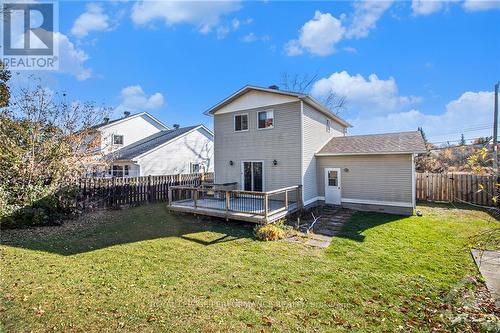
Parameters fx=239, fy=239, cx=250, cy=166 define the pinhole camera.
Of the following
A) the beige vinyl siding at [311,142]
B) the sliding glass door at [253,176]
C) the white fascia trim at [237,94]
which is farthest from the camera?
the sliding glass door at [253,176]

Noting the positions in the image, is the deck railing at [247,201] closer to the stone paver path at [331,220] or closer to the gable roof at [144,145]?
the stone paver path at [331,220]

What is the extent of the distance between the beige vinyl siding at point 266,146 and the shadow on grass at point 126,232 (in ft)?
12.3

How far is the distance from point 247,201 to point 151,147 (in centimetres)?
1251

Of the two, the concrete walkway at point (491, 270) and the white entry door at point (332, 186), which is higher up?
the white entry door at point (332, 186)

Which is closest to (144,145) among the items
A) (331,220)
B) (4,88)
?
(4,88)

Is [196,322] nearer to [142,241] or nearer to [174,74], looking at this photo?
[142,241]

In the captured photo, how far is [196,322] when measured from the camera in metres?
3.88

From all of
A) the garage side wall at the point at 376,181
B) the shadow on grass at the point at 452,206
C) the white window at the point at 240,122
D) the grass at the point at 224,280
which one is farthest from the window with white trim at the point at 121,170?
the shadow on grass at the point at 452,206

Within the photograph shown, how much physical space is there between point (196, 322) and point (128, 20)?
40.6 ft

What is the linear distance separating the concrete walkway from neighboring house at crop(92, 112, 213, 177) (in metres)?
19.4

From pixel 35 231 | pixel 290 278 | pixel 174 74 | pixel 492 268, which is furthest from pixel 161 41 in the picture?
pixel 492 268

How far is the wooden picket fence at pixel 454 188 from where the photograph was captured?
43.0 ft

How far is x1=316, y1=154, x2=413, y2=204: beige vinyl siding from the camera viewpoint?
11.4 meters

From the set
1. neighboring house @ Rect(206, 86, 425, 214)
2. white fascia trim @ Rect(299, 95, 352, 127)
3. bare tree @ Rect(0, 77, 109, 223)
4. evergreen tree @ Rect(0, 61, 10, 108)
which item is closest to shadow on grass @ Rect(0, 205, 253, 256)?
bare tree @ Rect(0, 77, 109, 223)
